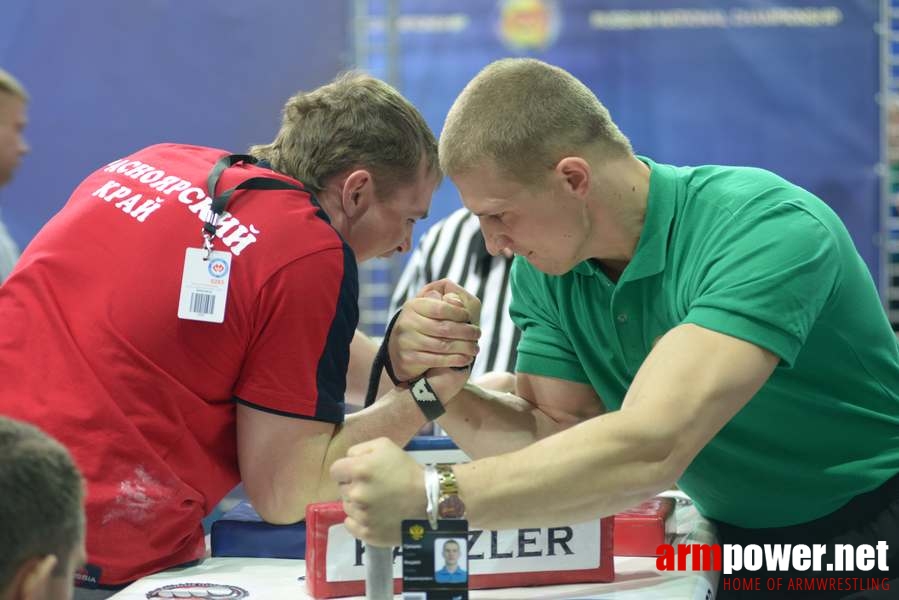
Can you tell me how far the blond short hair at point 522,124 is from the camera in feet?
6.50

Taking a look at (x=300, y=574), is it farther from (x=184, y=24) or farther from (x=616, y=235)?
(x=184, y=24)

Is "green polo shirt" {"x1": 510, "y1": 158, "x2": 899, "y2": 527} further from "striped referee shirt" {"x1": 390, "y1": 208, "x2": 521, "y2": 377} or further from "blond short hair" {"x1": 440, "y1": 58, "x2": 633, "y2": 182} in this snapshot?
"striped referee shirt" {"x1": 390, "y1": 208, "x2": 521, "y2": 377}

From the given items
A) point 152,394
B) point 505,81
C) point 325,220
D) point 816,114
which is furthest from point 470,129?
point 816,114

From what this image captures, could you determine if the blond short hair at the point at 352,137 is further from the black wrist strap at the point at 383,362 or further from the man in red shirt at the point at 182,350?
the black wrist strap at the point at 383,362

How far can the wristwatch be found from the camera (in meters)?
1.56

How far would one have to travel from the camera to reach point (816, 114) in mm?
5156

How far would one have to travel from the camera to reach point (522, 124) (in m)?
1.98

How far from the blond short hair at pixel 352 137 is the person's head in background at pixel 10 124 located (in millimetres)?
2941

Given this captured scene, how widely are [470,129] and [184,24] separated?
12.6 ft

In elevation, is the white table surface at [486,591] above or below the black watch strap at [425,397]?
below

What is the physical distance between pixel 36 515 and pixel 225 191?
87 centimetres

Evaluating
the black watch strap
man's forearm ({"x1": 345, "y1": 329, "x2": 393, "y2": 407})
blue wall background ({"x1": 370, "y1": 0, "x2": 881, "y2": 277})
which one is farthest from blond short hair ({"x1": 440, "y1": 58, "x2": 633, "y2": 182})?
blue wall background ({"x1": 370, "y1": 0, "x2": 881, "y2": 277})

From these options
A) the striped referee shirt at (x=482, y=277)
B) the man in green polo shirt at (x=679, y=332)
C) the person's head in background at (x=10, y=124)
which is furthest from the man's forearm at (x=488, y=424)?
the person's head in background at (x=10, y=124)

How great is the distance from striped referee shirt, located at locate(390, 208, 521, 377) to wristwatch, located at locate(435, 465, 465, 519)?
2014 mm
